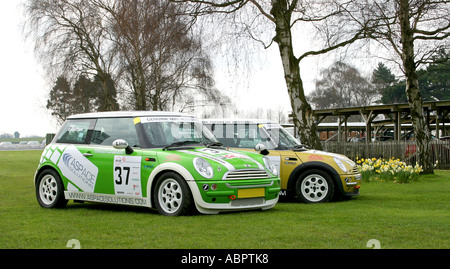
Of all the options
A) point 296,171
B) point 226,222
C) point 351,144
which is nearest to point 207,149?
point 226,222

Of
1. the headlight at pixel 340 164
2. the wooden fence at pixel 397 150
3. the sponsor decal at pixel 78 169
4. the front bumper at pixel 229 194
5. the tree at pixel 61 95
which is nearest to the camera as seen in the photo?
the front bumper at pixel 229 194

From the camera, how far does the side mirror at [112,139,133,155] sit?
986cm

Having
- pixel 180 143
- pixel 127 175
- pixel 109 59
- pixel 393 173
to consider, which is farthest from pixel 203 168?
pixel 109 59

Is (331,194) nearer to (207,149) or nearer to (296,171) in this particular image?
(296,171)

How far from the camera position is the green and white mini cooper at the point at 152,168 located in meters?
9.21

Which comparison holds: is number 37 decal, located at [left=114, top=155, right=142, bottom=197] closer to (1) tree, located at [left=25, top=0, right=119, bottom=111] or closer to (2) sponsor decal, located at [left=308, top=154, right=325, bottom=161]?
(2) sponsor decal, located at [left=308, top=154, right=325, bottom=161]

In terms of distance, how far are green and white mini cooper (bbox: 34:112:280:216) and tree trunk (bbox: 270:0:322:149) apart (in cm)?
781

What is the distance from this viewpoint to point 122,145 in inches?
388

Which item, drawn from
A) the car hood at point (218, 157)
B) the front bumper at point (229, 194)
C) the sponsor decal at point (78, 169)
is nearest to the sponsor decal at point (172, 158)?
the car hood at point (218, 157)

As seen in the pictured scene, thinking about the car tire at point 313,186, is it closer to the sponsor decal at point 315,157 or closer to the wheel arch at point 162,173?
the sponsor decal at point 315,157

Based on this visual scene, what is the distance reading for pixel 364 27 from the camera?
18406 millimetres

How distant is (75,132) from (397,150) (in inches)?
754

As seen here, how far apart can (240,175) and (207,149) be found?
1036 millimetres

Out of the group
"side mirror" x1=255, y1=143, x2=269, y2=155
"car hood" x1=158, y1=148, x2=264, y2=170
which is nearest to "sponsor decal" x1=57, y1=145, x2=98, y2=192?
"car hood" x1=158, y1=148, x2=264, y2=170
